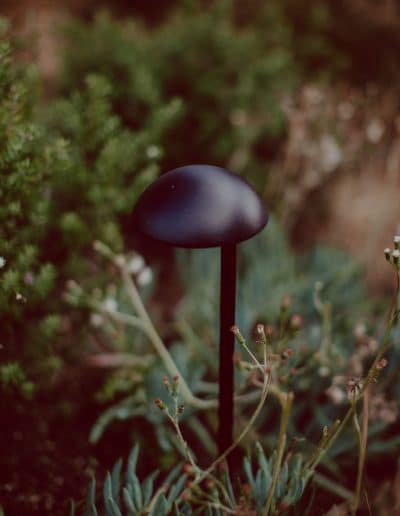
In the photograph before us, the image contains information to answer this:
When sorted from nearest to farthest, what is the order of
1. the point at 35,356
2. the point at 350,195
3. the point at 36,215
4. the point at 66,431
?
the point at 36,215 → the point at 35,356 → the point at 66,431 → the point at 350,195

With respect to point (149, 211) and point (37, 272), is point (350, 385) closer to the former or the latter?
point (149, 211)

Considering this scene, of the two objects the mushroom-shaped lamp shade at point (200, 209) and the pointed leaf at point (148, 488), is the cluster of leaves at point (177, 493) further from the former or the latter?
the mushroom-shaped lamp shade at point (200, 209)

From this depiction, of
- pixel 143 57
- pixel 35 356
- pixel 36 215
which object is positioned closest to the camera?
pixel 36 215

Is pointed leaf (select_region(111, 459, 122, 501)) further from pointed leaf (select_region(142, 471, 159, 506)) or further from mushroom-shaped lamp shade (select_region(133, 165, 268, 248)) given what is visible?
mushroom-shaped lamp shade (select_region(133, 165, 268, 248))

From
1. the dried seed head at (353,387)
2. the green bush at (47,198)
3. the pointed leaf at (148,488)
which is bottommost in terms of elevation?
the pointed leaf at (148,488)

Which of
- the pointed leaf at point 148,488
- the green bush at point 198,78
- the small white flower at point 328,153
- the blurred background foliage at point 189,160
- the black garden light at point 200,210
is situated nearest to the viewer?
the black garden light at point 200,210

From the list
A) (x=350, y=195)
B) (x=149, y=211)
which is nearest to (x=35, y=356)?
(x=149, y=211)

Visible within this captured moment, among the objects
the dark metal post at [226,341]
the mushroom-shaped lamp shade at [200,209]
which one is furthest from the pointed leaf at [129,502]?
the mushroom-shaped lamp shade at [200,209]

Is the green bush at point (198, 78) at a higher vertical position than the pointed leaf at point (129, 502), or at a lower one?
higher
